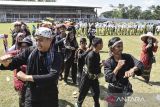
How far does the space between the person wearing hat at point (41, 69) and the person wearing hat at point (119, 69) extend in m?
0.94

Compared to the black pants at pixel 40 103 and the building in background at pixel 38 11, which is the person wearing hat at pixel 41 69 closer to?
the black pants at pixel 40 103

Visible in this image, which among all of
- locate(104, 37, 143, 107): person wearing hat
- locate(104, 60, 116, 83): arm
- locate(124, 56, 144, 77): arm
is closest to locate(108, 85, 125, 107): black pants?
locate(104, 37, 143, 107): person wearing hat

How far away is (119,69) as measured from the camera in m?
5.19

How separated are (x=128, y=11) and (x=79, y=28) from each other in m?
82.2

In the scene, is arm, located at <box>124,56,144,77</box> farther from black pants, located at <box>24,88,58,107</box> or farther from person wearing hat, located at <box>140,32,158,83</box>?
person wearing hat, located at <box>140,32,158,83</box>

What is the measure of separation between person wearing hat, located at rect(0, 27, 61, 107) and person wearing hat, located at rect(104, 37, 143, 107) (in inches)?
37.1

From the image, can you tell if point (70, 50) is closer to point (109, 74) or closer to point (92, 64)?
point (92, 64)

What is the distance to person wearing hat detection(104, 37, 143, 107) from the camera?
512 cm

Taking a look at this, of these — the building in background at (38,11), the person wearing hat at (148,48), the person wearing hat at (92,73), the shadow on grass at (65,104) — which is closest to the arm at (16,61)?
the person wearing hat at (92,73)

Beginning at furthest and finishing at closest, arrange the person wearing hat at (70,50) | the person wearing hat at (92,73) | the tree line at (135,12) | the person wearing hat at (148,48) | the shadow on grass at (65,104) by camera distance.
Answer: the tree line at (135,12) < the person wearing hat at (148,48) < the person wearing hat at (70,50) < the shadow on grass at (65,104) < the person wearing hat at (92,73)

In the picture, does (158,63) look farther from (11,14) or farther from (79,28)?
(11,14)

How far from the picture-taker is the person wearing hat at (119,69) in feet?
16.8

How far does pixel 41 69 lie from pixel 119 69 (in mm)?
1235

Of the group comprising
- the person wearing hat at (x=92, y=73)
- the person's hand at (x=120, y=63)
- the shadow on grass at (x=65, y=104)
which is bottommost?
the shadow on grass at (x=65, y=104)
